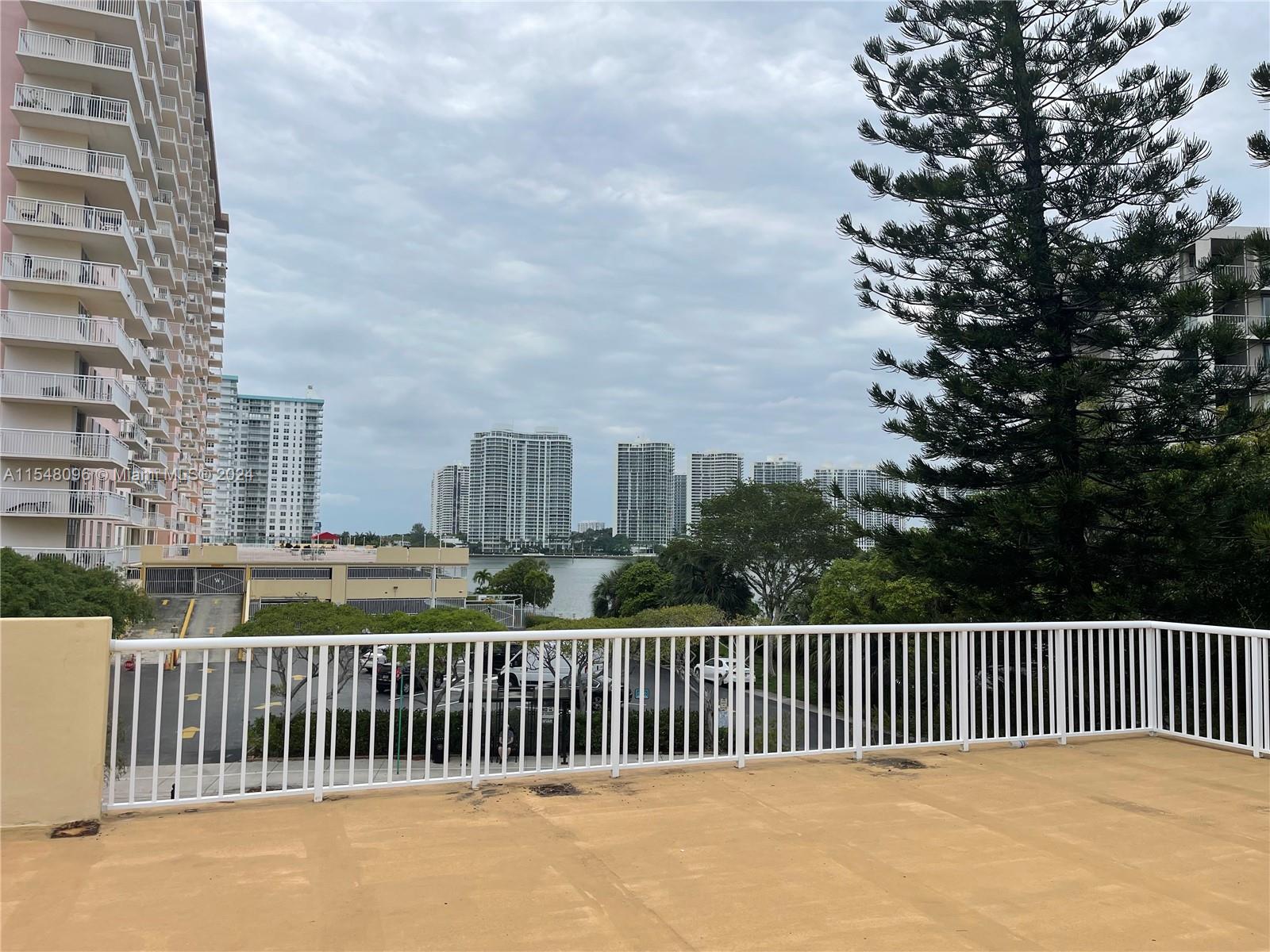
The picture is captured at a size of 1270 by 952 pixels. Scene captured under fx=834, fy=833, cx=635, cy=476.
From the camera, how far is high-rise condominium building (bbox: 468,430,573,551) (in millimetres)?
95438

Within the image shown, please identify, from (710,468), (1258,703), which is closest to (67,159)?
(1258,703)

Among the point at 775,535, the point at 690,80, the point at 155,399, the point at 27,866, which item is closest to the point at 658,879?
the point at 27,866

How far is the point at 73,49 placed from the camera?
965 inches

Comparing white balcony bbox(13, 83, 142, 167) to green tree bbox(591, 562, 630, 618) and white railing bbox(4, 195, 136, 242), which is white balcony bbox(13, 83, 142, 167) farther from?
green tree bbox(591, 562, 630, 618)

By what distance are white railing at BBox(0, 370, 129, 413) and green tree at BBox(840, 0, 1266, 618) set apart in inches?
912

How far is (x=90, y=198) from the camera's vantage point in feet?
85.8

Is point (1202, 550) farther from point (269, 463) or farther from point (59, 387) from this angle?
point (269, 463)

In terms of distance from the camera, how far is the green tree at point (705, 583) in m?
37.9

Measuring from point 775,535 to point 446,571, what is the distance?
74.5ft

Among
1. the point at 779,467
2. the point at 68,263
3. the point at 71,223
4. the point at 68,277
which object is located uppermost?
the point at 71,223

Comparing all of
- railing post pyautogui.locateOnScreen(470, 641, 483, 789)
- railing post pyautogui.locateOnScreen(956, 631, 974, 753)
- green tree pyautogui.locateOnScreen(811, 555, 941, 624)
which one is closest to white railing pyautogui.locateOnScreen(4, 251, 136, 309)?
green tree pyautogui.locateOnScreen(811, 555, 941, 624)

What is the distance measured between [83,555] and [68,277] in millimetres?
8190

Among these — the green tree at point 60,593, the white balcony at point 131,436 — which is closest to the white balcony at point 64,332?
the white balcony at point 131,436

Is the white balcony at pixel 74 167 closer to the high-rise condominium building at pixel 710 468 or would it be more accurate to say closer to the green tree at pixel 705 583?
the green tree at pixel 705 583
